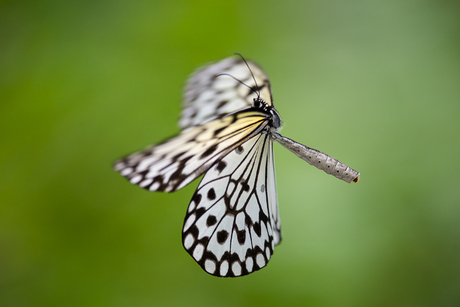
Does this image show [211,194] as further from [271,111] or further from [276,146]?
[276,146]

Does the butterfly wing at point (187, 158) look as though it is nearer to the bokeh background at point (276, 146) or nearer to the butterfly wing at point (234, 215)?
the butterfly wing at point (234, 215)

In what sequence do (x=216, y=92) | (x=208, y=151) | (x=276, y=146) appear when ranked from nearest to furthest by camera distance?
(x=208, y=151), (x=216, y=92), (x=276, y=146)

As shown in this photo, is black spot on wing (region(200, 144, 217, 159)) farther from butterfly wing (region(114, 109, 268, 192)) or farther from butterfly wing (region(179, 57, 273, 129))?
butterfly wing (region(179, 57, 273, 129))

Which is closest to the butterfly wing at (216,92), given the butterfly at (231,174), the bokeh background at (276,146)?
the butterfly at (231,174)

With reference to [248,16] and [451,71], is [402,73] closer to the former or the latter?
[451,71]

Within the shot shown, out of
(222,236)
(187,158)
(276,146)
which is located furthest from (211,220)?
(276,146)

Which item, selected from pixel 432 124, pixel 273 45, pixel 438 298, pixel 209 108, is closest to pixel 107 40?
pixel 273 45

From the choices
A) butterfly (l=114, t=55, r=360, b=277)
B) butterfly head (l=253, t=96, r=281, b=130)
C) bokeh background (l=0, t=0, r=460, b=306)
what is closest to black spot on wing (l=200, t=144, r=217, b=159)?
butterfly (l=114, t=55, r=360, b=277)
